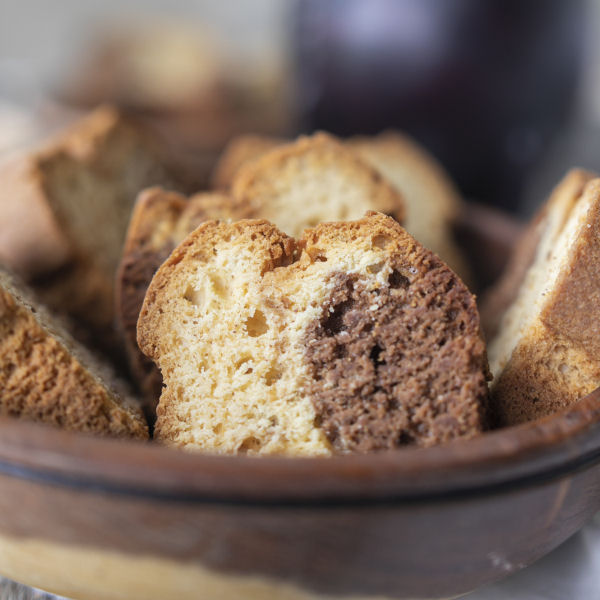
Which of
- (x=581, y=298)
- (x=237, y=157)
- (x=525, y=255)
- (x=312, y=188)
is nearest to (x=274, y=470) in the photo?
(x=581, y=298)

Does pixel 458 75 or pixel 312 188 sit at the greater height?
pixel 458 75

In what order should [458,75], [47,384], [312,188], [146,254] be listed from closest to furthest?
[47,384], [146,254], [312,188], [458,75]

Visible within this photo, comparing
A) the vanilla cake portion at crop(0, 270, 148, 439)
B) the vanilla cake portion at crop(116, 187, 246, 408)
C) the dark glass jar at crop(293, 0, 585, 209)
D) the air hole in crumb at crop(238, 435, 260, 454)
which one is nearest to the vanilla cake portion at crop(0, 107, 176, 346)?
the vanilla cake portion at crop(116, 187, 246, 408)

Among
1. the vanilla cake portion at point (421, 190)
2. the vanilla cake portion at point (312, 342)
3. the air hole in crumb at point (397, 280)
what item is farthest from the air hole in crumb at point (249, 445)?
the vanilla cake portion at point (421, 190)

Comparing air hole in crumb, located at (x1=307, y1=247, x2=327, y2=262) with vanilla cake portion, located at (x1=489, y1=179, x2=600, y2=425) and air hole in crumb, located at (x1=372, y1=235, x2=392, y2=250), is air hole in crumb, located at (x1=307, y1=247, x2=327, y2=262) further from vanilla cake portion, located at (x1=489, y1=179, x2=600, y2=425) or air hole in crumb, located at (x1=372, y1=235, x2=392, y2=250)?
vanilla cake portion, located at (x1=489, y1=179, x2=600, y2=425)

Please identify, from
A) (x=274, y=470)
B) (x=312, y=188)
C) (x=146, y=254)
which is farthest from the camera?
(x=312, y=188)

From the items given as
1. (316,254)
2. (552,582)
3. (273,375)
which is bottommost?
(552,582)

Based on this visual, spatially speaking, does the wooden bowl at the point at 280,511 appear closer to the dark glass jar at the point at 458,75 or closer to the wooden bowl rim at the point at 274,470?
the wooden bowl rim at the point at 274,470

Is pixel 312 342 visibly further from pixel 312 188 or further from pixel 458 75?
pixel 458 75
